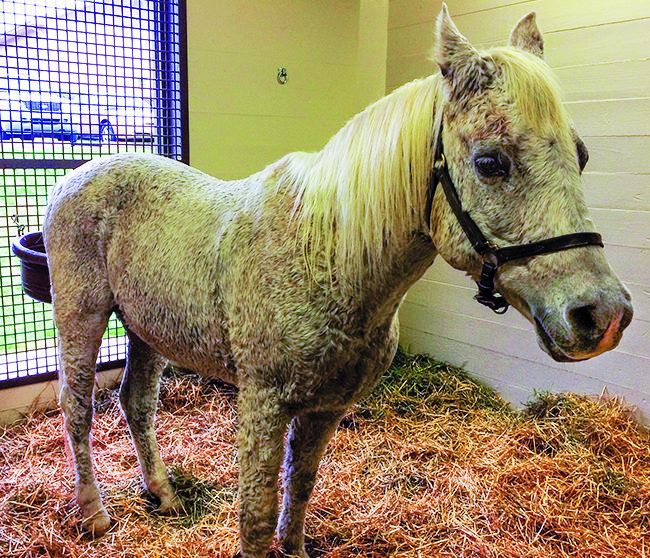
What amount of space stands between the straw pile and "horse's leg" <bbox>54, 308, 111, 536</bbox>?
76 millimetres

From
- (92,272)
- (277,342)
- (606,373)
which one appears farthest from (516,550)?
(92,272)

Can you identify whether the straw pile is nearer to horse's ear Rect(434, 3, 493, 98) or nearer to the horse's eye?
the horse's eye

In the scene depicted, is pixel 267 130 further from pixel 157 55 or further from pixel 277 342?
pixel 277 342

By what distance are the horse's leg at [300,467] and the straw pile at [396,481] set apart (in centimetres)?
16

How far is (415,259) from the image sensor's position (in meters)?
1.08

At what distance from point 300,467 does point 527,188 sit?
0.93 meters

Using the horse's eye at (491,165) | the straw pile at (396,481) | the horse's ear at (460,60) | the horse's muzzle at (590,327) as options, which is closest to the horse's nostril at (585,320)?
the horse's muzzle at (590,327)

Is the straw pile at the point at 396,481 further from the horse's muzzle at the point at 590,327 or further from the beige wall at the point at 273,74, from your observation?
the beige wall at the point at 273,74

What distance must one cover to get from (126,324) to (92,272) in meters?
0.18

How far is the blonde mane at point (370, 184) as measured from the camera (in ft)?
3.25

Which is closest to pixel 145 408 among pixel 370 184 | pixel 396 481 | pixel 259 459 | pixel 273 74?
pixel 259 459

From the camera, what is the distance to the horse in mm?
875

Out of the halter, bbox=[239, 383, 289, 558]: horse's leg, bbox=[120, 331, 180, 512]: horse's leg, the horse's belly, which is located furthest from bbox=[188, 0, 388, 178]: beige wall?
the halter

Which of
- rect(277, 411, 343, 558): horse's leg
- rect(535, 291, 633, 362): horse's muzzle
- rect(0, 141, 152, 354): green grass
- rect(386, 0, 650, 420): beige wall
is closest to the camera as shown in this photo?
rect(535, 291, 633, 362): horse's muzzle
